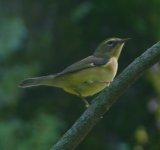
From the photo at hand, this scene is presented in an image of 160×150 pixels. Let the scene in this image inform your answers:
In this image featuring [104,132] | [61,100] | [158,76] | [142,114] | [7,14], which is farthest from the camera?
[7,14]

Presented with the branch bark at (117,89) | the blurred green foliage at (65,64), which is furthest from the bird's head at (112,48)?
the blurred green foliage at (65,64)

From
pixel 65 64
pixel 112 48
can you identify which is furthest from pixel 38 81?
pixel 65 64

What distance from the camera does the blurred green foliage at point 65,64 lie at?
328 inches

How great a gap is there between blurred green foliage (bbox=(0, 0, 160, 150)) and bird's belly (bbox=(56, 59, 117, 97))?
322 centimetres

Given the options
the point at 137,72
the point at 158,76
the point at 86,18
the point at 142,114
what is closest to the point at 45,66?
the point at 86,18

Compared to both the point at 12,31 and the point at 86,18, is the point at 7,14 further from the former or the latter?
the point at 86,18

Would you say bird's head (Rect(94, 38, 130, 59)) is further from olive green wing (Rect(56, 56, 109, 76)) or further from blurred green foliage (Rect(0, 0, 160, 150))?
blurred green foliage (Rect(0, 0, 160, 150))

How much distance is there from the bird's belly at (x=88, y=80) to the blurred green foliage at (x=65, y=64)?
3222 mm

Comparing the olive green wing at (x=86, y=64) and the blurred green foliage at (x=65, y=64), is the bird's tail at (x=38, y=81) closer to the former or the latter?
the olive green wing at (x=86, y=64)

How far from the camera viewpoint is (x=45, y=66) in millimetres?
9914

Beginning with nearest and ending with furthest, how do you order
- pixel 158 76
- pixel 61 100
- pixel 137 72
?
pixel 137 72
pixel 158 76
pixel 61 100

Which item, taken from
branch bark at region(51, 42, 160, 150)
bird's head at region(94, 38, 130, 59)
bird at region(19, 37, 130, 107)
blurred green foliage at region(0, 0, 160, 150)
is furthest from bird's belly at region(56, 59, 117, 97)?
blurred green foliage at region(0, 0, 160, 150)

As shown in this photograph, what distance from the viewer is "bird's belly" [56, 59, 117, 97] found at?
13.2ft

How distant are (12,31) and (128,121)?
7.27 ft
